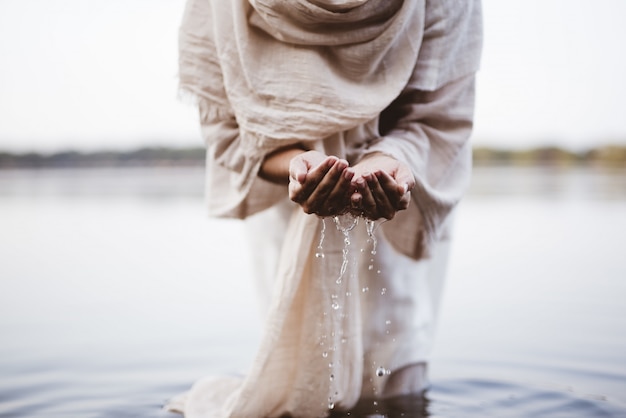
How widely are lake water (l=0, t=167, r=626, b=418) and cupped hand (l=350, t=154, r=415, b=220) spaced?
69 centimetres

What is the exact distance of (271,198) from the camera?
177 cm

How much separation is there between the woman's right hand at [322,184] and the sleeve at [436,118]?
303 millimetres

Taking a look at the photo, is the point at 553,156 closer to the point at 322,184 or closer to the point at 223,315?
the point at 223,315

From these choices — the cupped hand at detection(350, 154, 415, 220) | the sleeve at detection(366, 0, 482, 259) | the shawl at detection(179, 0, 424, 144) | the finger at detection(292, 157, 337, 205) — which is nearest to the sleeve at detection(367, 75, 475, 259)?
the sleeve at detection(366, 0, 482, 259)

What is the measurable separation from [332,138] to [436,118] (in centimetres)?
27

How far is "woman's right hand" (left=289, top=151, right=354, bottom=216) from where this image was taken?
1296 millimetres

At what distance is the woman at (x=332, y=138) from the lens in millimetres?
1565

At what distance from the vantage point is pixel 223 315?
129 inches

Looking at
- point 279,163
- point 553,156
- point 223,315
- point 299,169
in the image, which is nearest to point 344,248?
point 279,163

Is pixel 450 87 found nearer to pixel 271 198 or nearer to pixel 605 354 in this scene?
pixel 271 198

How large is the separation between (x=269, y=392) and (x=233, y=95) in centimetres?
70

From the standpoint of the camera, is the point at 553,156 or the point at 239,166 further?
the point at 553,156

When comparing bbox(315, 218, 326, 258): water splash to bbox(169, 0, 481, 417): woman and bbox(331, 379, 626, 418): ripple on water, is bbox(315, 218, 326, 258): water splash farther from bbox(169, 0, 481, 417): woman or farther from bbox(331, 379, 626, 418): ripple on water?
bbox(331, 379, 626, 418): ripple on water

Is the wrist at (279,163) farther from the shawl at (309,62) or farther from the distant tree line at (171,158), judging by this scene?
the distant tree line at (171,158)
